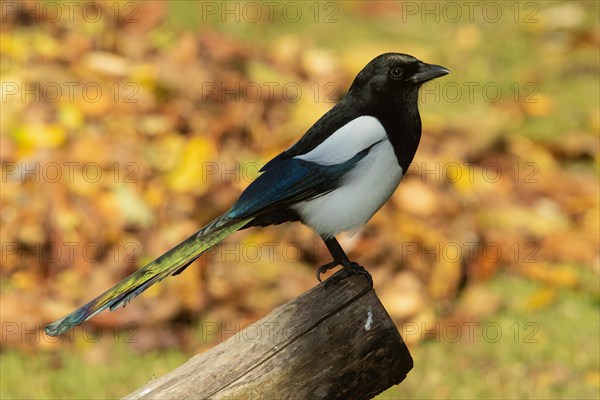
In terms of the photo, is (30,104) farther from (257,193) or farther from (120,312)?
(257,193)

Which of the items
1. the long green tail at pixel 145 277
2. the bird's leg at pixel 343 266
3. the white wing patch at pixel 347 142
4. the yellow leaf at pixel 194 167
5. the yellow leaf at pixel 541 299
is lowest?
the yellow leaf at pixel 541 299

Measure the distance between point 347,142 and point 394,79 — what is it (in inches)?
10.7

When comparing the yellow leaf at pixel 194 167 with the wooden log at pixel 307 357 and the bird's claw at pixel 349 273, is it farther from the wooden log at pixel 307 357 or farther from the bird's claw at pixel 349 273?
the wooden log at pixel 307 357

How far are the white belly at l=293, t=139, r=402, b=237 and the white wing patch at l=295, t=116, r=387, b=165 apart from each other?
36 millimetres

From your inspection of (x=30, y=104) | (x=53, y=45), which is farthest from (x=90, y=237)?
(x=53, y=45)

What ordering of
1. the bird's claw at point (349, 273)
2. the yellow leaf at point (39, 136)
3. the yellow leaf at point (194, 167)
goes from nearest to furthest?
the bird's claw at point (349, 273) < the yellow leaf at point (194, 167) < the yellow leaf at point (39, 136)

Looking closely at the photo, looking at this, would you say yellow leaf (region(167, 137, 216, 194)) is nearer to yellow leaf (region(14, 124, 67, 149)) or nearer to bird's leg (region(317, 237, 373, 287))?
yellow leaf (region(14, 124, 67, 149))

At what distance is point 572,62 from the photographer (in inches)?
307

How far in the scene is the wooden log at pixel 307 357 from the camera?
245 centimetres

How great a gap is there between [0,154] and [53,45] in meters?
1.20

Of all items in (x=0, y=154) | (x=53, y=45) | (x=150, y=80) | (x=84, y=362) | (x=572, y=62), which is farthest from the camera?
(x=572, y=62)

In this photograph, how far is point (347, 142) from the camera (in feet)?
9.48

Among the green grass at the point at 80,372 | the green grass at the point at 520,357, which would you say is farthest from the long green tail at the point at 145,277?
the green grass at the point at 520,357

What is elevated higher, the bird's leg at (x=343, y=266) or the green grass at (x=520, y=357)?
the bird's leg at (x=343, y=266)
